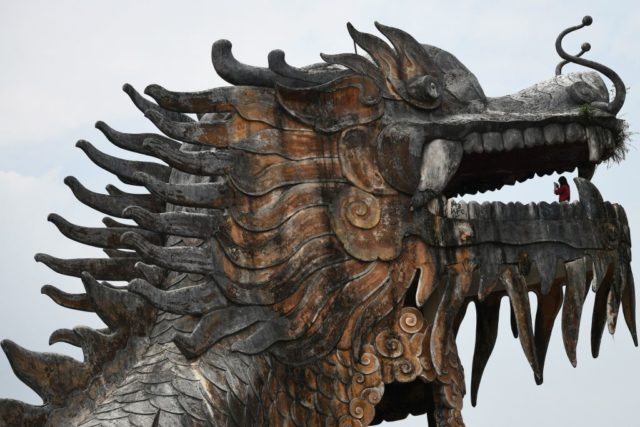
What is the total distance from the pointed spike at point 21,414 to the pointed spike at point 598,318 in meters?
3.72

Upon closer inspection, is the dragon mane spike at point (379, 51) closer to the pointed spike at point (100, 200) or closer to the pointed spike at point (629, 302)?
the pointed spike at point (100, 200)

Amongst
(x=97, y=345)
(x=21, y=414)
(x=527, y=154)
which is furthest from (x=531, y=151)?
(x=21, y=414)

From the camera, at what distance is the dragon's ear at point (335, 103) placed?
1073 centimetres

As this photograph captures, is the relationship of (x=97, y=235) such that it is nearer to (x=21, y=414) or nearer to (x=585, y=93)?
(x=21, y=414)

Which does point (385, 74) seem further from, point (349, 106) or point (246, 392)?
point (246, 392)

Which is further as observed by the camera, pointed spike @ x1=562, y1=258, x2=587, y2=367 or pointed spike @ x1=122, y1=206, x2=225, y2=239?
pointed spike @ x1=562, y1=258, x2=587, y2=367

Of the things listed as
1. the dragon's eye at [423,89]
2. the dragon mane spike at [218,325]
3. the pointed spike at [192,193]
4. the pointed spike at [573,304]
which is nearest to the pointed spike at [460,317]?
the pointed spike at [573,304]

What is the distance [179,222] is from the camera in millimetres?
10312

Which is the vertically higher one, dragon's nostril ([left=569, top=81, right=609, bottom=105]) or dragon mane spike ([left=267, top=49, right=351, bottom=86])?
dragon mane spike ([left=267, top=49, right=351, bottom=86])

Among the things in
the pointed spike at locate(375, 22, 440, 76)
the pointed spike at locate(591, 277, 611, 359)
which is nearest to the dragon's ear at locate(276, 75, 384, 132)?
the pointed spike at locate(375, 22, 440, 76)

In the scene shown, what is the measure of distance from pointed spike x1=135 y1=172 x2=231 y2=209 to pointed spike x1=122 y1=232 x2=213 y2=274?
279 mm

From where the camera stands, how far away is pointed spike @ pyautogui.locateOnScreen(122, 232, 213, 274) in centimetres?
1009

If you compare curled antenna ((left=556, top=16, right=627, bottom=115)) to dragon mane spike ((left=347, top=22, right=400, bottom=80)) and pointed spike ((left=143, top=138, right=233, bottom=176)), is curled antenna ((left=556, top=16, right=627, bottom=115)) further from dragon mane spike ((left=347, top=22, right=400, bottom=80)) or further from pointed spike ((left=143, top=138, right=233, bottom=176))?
pointed spike ((left=143, top=138, right=233, bottom=176))

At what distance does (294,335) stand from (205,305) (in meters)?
0.60
